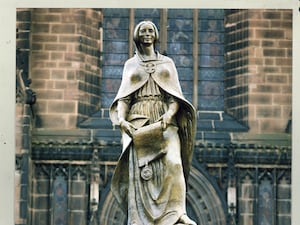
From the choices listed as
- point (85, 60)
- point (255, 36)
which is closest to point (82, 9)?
point (85, 60)

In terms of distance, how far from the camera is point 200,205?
3609 centimetres

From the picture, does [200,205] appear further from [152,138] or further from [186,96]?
[152,138]

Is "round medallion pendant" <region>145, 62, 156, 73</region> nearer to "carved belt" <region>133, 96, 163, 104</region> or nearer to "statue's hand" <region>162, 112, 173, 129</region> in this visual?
"carved belt" <region>133, 96, 163, 104</region>

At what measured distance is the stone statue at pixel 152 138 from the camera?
61.2 ft

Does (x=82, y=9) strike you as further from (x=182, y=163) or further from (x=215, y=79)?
(x=182, y=163)

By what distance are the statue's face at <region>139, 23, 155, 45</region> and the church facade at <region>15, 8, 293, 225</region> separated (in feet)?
54.8

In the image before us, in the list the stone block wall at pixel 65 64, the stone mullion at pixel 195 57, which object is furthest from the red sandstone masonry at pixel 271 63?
the stone block wall at pixel 65 64

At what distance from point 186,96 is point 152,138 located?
59.9ft

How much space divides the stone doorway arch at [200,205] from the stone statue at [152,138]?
16817 mm

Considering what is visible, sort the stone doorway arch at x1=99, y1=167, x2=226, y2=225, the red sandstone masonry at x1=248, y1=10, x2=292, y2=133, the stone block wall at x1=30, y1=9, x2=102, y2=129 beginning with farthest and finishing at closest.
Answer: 1. the red sandstone masonry at x1=248, y1=10, x2=292, y2=133
2. the stone block wall at x1=30, y1=9, x2=102, y2=129
3. the stone doorway arch at x1=99, y1=167, x2=226, y2=225

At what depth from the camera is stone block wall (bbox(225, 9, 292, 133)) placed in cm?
3734

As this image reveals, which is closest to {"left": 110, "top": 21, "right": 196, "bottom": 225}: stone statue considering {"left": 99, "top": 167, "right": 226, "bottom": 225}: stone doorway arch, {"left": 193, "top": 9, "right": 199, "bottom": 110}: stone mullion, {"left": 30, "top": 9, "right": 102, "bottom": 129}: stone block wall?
{"left": 99, "top": 167, "right": 226, "bottom": 225}: stone doorway arch

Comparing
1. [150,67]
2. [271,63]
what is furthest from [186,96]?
[150,67]

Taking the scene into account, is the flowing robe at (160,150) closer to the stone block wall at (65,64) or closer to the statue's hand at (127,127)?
the statue's hand at (127,127)
